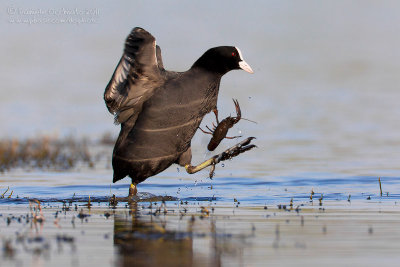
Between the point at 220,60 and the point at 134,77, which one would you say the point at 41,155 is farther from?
the point at 220,60

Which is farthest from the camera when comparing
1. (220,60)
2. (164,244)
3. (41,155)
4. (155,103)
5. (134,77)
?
(41,155)

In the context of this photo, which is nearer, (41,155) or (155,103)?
(155,103)

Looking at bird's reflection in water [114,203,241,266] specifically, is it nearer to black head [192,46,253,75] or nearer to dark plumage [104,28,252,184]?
dark plumage [104,28,252,184]

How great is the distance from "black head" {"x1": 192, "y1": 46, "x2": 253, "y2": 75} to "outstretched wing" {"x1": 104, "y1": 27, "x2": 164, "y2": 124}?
496 mm

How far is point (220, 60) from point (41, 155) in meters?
5.99

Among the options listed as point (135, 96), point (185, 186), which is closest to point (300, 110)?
point (185, 186)

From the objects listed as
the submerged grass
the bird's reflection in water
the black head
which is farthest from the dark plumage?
the submerged grass

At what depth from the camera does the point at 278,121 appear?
67.7 ft

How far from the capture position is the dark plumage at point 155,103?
9.24 meters

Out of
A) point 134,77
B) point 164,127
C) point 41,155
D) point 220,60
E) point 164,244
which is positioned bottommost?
point 164,244

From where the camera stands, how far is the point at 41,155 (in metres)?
14.7

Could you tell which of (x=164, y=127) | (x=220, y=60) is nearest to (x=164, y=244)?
(x=164, y=127)

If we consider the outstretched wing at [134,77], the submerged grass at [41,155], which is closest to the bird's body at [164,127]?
the outstretched wing at [134,77]

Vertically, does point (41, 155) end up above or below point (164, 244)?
above
